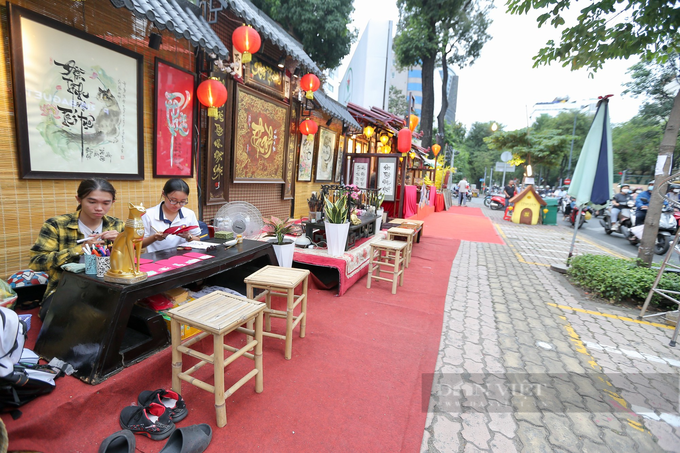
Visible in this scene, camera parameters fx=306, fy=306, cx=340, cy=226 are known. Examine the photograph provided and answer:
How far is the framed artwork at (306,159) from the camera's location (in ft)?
25.1

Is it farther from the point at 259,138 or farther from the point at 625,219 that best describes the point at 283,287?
the point at 625,219

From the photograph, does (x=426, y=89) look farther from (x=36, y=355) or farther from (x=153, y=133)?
(x=36, y=355)

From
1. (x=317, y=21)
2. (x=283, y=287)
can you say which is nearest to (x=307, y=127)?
(x=283, y=287)

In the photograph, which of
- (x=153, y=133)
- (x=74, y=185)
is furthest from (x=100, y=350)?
(x=153, y=133)

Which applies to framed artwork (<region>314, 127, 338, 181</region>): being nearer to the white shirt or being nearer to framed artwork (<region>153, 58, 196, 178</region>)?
framed artwork (<region>153, 58, 196, 178</region>)

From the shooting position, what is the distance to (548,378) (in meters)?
2.74

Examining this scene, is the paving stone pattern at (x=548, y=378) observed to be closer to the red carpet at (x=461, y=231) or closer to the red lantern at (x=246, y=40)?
the red lantern at (x=246, y=40)

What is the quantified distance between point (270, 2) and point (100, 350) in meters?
13.6

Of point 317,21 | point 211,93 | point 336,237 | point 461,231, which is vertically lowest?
point 461,231

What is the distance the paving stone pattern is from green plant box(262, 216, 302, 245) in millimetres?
2284

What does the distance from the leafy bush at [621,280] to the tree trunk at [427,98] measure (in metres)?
11.5

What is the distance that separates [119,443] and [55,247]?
156 cm

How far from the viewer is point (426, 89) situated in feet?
49.3

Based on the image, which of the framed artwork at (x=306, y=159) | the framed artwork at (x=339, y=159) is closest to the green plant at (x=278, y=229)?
the framed artwork at (x=306, y=159)
